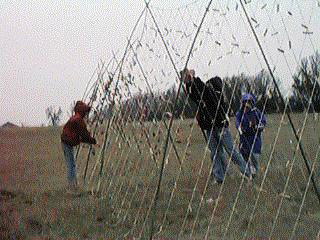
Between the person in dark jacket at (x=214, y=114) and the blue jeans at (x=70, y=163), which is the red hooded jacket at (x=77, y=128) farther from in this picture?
the person in dark jacket at (x=214, y=114)

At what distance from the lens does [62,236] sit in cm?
379

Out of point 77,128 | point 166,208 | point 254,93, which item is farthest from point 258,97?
point 77,128

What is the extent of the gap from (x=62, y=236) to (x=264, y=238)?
1.44 meters

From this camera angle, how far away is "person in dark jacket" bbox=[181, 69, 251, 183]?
187 inches

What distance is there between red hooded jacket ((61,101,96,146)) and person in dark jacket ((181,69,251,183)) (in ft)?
4.32

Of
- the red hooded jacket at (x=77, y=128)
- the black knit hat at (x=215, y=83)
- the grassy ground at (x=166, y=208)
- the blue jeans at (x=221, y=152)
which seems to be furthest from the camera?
the red hooded jacket at (x=77, y=128)

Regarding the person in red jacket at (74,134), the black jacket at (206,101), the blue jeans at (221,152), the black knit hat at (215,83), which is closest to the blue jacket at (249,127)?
the blue jeans at (221,152)

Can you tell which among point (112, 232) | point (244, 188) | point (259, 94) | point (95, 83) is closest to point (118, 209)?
point (112, 232)

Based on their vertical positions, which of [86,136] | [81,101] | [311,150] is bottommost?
[311,150]

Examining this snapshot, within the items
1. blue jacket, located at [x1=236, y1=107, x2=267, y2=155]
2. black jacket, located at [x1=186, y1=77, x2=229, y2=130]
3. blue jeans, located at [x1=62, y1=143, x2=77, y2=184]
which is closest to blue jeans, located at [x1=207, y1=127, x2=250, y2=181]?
black jacket, located at [x1=186, y1=77, x2=229, y2=130]

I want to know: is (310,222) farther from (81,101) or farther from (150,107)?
(81,101)

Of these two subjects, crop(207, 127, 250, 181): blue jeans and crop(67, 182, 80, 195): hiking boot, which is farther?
crop(67, 182, 80, 195): hiking boot

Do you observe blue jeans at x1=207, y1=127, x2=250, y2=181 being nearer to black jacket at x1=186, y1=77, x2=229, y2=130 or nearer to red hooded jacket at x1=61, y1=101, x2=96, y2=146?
black jacket at x1=186, y1=77, x2=229, y2=130

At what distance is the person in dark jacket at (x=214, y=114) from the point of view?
4750 mm
